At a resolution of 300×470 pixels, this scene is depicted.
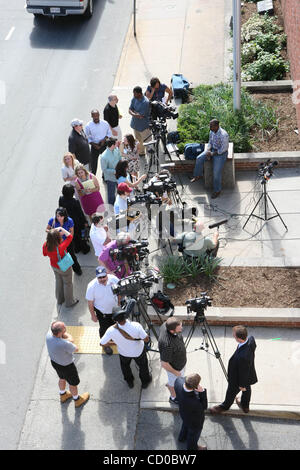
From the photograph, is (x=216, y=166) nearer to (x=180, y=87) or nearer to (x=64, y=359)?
(x=180, y=87)

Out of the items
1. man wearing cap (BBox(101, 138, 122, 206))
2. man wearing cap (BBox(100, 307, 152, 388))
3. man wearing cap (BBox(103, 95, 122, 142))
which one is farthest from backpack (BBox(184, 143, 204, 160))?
man wearing cap (BBox(100, 307, 152, 388))

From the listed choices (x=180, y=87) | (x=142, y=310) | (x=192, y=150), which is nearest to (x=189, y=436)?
(x=142, y=310)

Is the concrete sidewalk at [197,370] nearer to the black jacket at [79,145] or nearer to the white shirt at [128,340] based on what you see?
→ the white shirt at [128,340]

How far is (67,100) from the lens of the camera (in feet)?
51.8

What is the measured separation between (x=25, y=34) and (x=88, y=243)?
1008 cm

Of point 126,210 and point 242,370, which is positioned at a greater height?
point 126,210

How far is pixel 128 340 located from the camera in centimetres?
810

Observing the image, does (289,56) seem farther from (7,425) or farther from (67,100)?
(7,425)

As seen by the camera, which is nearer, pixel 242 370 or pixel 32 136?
pixel 242 370

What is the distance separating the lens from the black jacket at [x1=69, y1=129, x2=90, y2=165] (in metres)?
11.9

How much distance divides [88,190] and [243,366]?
4587 millimetres

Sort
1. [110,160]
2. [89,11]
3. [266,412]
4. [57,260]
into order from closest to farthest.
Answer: [266,412]
[57,260]
[110,160]
[89,11]

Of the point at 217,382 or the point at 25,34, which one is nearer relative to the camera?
the point at 217,382
